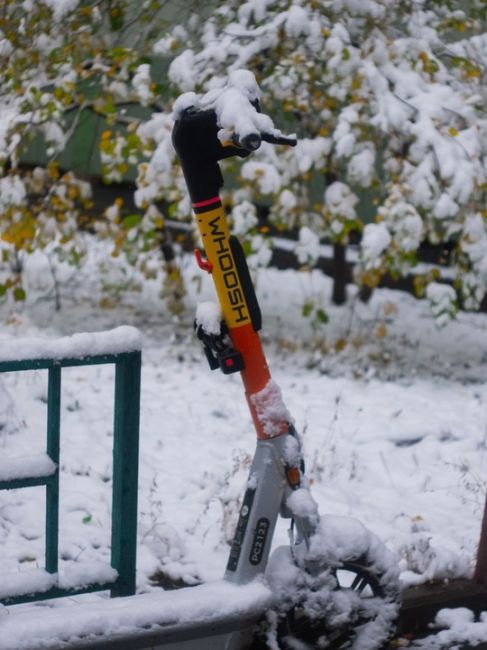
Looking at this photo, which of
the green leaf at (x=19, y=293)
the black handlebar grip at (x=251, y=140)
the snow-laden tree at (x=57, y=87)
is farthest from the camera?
the green leaf at (x=19, y=293)

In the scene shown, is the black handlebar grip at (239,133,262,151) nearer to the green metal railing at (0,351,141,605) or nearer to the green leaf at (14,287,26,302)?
the green metal railing at (0,351,141,605)

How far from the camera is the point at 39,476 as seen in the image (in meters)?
3.17

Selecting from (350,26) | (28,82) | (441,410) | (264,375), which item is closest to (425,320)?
(441,410)

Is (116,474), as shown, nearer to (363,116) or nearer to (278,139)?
(278,139)

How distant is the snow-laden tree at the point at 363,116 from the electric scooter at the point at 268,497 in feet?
8.18

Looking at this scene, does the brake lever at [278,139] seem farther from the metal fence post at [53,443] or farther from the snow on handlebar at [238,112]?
the metal fence post at [53,443]

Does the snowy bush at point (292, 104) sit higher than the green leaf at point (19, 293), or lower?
higher

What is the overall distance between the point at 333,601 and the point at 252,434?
90.4 inches

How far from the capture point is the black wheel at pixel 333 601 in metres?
3.29

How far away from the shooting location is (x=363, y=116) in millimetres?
5938

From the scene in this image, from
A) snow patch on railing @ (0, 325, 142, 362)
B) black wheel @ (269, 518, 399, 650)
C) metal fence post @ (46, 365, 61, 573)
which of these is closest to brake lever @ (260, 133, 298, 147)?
snow patch on railing @ (0, 325, 142, 362)

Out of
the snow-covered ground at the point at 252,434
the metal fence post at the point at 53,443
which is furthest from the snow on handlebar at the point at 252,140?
the snow-covered ground at the point at 252,434

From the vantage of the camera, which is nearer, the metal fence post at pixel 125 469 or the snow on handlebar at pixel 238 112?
the snow on handlebar at pixel 238 112

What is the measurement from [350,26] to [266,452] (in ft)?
11.6
